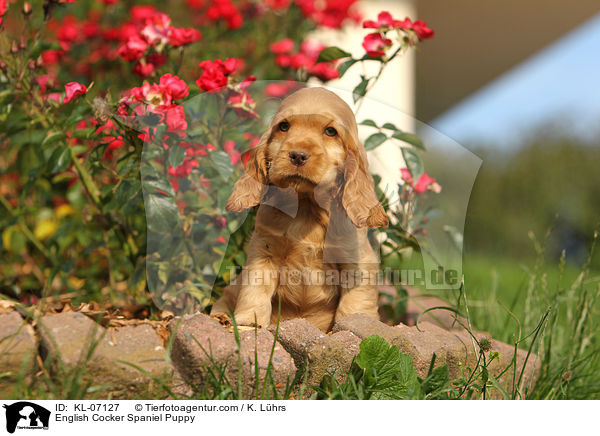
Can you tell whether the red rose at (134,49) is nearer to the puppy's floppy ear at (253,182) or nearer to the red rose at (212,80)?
the red rose at (212,80)

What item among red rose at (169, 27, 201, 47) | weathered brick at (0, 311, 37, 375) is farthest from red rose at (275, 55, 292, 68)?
weathered brick at (0, 311, 37, 375)

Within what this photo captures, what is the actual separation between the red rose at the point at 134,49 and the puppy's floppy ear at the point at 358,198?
111 cm

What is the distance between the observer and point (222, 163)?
6.70ft

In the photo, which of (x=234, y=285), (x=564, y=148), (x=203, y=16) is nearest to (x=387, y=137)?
(x=234, y=285)

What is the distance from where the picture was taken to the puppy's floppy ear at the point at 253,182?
172 cm

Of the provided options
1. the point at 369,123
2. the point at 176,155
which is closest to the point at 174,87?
the point at 176,155

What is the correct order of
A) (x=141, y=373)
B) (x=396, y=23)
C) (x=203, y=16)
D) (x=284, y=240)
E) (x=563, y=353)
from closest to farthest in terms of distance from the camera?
(x=141, y=373), (x=284, y=240), (x=396, y=23), (x=563, y=353), (x=203, y=16)

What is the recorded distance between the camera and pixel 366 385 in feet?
5.34

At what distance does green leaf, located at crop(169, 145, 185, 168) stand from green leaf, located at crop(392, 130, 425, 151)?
2.64ft

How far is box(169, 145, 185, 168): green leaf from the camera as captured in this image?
2.01 m

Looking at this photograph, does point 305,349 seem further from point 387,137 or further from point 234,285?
point 387,137

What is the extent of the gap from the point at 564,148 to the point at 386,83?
8.81 m

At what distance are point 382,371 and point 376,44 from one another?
4.15 feet

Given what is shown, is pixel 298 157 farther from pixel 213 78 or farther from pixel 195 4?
pixel 195 4
